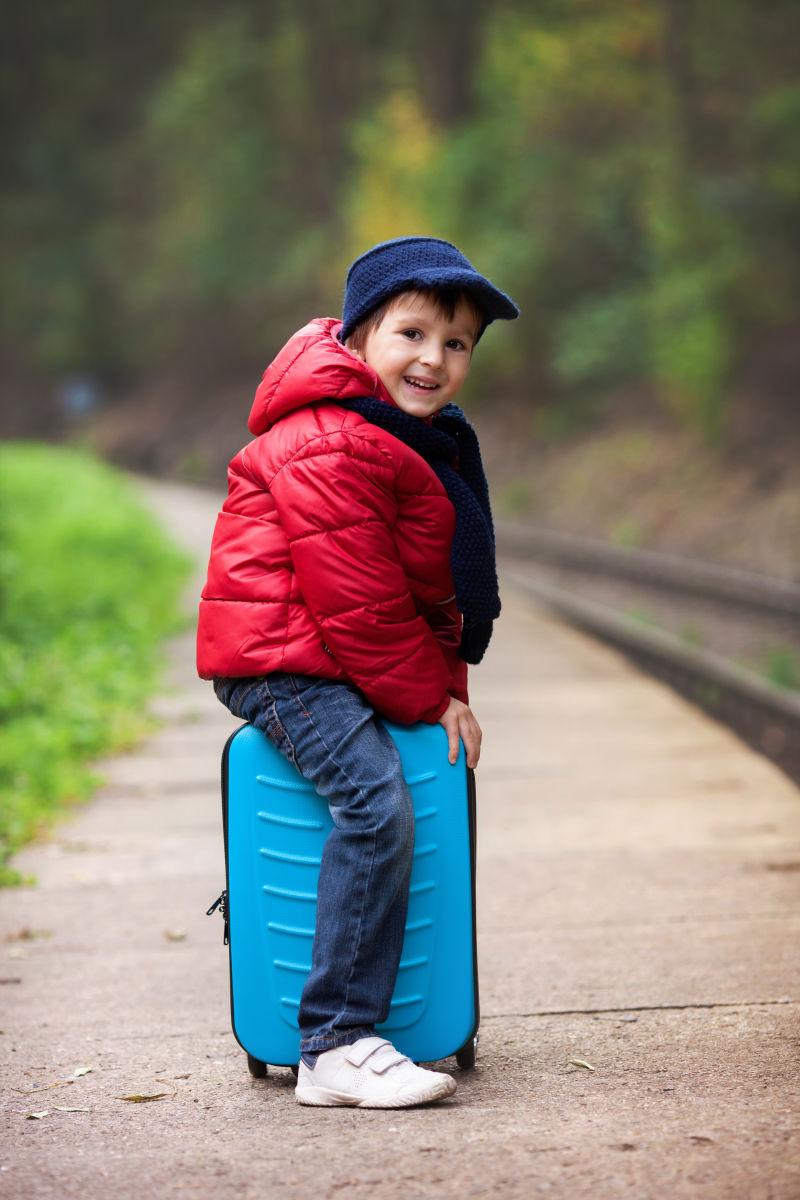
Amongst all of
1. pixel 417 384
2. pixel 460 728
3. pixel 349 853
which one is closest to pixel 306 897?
pixel 349 853

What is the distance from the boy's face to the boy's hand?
0.62 metres

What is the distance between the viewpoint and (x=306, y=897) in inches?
125

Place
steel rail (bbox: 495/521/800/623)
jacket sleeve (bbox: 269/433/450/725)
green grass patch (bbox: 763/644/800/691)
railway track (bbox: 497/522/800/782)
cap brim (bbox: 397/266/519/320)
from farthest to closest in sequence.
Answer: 1. steel rail (bbox: 495/521/800/623)
2. green grass patch (bbox: 763/644/800/691)
3. railway track (bbox: 497/522/800/782)
4. cap brim (bbox: 397/266/519/320)
5. jacket sleeve (bbox: 269/433/450/725)

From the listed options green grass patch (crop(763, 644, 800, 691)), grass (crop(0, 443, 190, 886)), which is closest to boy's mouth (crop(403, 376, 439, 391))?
grass (crop(0, 443, 190, 886))

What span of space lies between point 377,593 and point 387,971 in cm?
77

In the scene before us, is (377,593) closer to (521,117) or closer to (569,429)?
(569,429)

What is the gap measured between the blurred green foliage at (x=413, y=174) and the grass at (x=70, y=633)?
7583 millimetres

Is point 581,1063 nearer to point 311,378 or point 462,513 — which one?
point 462,513

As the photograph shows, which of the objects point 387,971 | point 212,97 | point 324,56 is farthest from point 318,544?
point 212,97

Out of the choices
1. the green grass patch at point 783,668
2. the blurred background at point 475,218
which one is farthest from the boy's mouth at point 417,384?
the blurred background at point 475,218

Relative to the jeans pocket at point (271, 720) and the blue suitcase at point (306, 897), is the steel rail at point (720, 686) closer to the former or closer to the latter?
the blue suitcase at point (306, 897)

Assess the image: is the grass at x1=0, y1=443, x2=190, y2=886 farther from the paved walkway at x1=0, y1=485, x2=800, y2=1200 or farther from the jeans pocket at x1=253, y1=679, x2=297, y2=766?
the jeans pocket at x1=253, y1=679, x2=297, y2=766

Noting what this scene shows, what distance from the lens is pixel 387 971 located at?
3.09m

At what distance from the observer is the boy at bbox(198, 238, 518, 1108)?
9.81 feet
